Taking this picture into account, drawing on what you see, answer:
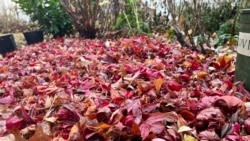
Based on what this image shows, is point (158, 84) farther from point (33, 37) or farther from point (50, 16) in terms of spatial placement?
point (50, 16)

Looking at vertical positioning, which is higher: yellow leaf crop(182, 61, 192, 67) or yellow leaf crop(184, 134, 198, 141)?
yellow leaf crop(184, 134, 198, 141)

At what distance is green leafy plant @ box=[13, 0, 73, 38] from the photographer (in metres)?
5.93

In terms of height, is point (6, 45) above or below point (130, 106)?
below

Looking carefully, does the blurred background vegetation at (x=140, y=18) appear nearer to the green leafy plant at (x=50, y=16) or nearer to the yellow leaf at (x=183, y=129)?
the green leafy plant at (x=50, y=16)

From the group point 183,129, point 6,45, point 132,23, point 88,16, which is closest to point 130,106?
point 183,129

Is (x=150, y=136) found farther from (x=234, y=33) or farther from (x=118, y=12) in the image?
(x=118, y=12)

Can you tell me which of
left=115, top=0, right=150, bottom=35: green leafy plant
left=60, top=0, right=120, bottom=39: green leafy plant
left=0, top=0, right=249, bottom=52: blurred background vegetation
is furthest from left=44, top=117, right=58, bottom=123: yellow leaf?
left=115, top=0, right=150, bottom=35: green leafy plant

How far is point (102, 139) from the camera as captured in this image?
1.09 m

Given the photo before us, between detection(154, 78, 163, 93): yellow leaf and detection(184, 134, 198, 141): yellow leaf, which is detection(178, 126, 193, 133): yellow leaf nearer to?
detection(184, 134, 198, 141): yellow leaf

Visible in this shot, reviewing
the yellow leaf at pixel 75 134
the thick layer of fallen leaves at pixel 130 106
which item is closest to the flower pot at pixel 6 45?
the thick layer of fallen leaves at pixel 130 106

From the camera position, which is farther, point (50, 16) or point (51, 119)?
point (50, 16)

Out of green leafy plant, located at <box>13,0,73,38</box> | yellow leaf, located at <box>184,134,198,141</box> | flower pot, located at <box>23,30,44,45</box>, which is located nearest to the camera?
yellow leaf, located at <box>184,134,198,141</box>

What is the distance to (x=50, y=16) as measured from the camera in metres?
5.99

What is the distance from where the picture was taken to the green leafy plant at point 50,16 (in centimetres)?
593
